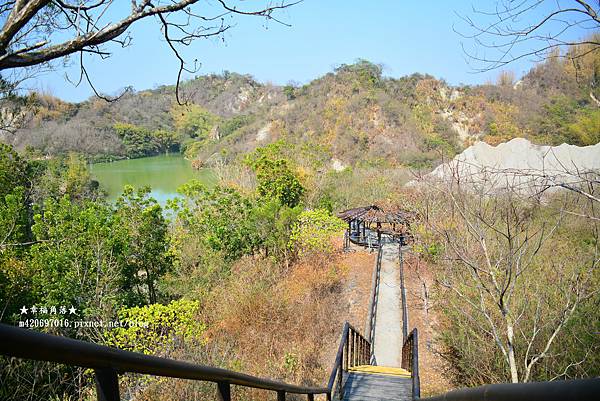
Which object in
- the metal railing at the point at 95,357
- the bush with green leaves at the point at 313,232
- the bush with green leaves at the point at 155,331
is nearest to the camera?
the metal railing at the point at 95,357

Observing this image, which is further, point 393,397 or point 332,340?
point 332,340

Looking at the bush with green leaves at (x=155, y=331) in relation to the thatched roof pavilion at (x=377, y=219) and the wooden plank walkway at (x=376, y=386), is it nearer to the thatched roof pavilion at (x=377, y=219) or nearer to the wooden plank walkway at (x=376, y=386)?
the wooden plank walkway at (x=376, y=386)

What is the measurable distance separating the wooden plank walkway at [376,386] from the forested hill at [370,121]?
103 feet

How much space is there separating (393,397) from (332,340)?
18.5ft

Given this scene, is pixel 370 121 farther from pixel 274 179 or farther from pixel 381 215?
pixel 381 215

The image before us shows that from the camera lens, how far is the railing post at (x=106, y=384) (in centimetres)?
82

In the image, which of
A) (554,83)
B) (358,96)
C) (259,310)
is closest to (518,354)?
(259,310)

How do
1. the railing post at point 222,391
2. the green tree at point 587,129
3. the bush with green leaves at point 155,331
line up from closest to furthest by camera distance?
the railing post at point 222,391
the bush with green leaves at point 155,331
the green tree at point 587,129

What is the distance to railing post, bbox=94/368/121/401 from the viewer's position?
82cm

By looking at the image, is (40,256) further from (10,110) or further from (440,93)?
(440,93)

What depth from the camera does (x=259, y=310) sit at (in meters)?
10.1

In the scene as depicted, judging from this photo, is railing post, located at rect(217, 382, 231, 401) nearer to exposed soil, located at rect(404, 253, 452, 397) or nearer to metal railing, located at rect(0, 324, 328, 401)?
metal railing, located at rect(0, 324, 328, 401)

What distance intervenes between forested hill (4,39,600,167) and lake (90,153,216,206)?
2087 mm

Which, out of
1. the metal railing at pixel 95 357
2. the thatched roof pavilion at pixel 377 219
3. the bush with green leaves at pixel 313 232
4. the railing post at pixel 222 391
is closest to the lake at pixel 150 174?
the thatched roof pavilion at pixel 377 219
